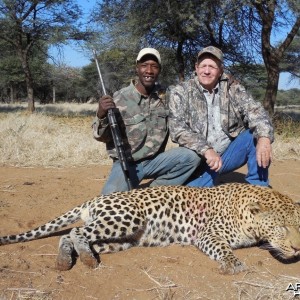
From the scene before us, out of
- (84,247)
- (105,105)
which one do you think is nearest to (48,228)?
(84,247)

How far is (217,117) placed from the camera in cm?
534

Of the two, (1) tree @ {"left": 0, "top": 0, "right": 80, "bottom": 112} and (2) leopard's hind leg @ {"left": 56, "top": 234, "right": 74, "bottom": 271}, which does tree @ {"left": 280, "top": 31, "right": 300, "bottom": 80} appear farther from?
(2) leopard's hind leg @ {"left": 56, "top": 234, "right": 74, "bottom": 271}

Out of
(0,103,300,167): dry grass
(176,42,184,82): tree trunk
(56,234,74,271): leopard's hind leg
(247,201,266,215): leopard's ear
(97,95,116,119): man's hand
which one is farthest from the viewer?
(176,42,184,82): tree trunk

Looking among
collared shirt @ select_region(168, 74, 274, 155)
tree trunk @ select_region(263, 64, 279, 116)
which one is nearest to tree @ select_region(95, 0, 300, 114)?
tree trunk @ select_region(263, 64, 279, 116)

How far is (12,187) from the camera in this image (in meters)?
6.19

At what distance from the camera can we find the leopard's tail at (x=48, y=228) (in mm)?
4066

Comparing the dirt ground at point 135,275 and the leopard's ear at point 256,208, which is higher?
the leopard's ear at point 256,208

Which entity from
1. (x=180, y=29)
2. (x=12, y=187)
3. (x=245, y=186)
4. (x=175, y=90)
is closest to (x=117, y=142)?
(x=175, y=90)

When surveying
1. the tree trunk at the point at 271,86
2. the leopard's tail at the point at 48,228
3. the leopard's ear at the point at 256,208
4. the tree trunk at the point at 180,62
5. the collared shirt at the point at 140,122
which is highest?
Result: the tree trunk at the point at 180,62

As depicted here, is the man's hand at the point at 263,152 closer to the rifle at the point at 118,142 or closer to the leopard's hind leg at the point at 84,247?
the rifle at the point at 118,142

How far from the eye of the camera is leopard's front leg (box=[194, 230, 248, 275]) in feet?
12.3

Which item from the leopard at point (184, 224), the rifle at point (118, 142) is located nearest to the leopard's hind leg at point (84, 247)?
the leopard at point (184, 224)

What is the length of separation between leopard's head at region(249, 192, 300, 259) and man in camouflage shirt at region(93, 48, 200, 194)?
1.30m

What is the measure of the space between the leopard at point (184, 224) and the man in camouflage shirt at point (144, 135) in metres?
0.73
